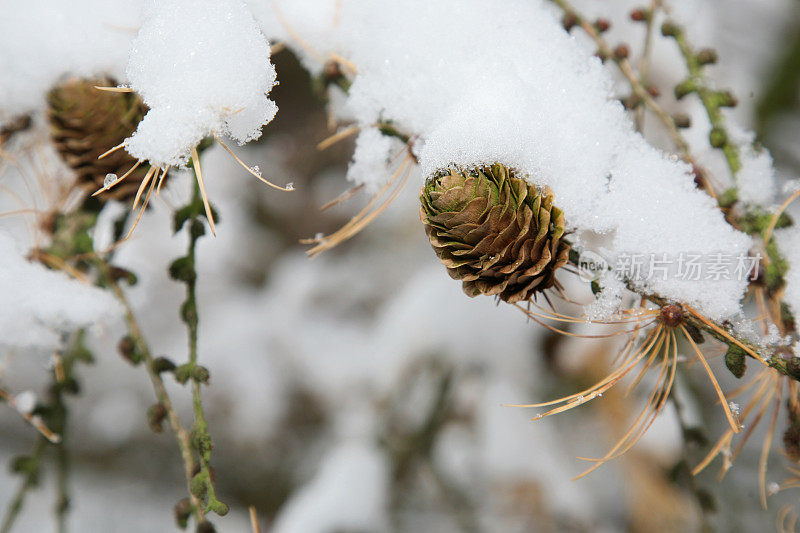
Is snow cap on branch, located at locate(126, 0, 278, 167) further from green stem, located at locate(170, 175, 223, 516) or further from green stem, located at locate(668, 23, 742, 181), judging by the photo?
green stem, located at locate(668, 23, 742, 181)

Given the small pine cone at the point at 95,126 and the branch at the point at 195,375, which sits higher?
the small pine cone at the point at 95,126

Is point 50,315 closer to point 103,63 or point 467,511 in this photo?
point 103,63

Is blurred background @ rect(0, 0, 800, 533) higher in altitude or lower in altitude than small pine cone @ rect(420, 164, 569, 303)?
lower

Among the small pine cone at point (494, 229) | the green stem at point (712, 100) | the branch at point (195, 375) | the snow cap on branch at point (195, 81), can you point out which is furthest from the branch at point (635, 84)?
the branch at point (195, 375)

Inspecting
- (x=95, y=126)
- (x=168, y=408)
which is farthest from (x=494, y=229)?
(x=95, y=126)

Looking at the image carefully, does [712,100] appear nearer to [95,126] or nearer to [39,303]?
[95,126]

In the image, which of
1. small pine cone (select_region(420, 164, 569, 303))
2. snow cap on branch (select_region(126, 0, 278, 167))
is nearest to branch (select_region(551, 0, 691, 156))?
small pine cone (select_region(420, 164, 569, 303))

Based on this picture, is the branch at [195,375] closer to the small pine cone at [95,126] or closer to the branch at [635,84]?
the small pine cone at [95,126]
